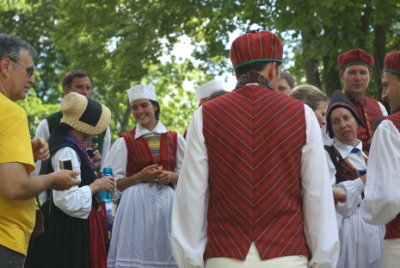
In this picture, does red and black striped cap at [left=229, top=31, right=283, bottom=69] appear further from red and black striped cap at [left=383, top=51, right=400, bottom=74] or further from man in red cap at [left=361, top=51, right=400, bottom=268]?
red and black striped cap at [left=383, top=51, right=400, bottom=74]

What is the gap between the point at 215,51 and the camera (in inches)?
640

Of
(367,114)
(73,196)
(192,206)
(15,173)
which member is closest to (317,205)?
(192,206)

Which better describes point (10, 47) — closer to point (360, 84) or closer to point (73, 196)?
point (73, 196)

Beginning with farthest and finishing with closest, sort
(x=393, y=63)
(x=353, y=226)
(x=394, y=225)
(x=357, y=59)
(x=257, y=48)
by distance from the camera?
(x=357, y=59)
(x=353, y=226)
(x=393, y=63)
(x=394, y=225)
(x=257, y=48)

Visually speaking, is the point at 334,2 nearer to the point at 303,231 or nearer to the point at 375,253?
the point at 375,253

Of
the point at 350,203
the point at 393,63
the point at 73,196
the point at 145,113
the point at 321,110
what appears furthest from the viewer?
the point at 145,113

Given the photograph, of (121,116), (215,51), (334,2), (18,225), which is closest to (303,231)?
(18,225)

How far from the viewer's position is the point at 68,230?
5570 millimetres

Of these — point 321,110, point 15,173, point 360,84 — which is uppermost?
point 360,84

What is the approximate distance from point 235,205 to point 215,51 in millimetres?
→ 12746

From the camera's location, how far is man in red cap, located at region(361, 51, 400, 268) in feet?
14.0

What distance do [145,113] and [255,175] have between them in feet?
12.0

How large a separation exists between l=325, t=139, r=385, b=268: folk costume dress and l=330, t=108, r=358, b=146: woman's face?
63 mm

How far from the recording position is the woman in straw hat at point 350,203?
546 centimetres
